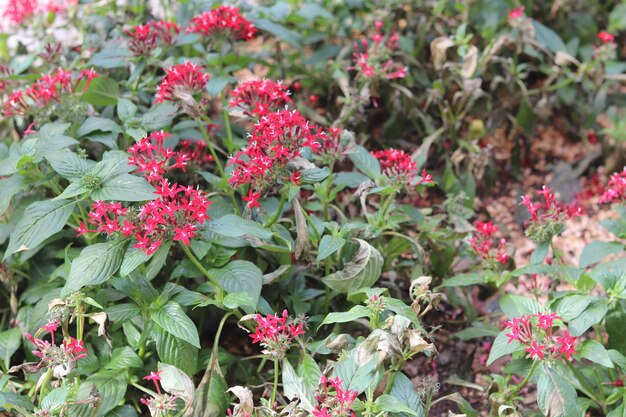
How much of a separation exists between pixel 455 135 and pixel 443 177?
0.17m

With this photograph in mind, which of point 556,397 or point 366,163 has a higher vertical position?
point 366,163

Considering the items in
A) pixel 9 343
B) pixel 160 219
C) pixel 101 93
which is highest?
pixel 160 219

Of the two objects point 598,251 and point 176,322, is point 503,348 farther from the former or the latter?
point 176,322

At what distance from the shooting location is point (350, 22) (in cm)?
353

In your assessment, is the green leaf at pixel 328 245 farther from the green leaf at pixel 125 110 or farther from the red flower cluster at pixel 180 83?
the green leaf at pixel 125 110

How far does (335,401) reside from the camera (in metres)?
1.56

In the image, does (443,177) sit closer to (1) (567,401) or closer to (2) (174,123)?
(2) (174,123)

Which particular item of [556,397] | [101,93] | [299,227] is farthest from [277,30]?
[556,397]

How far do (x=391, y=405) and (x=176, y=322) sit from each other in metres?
0.53

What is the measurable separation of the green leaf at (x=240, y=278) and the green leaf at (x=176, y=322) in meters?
0.13

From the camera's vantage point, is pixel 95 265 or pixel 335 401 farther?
pixel 95 265

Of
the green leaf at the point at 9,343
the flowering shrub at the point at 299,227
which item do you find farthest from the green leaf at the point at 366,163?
the green leaf at the point at 9,343

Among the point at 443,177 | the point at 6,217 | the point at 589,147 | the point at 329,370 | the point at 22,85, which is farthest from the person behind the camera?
the point at 589,147

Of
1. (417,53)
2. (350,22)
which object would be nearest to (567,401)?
(417,53)
